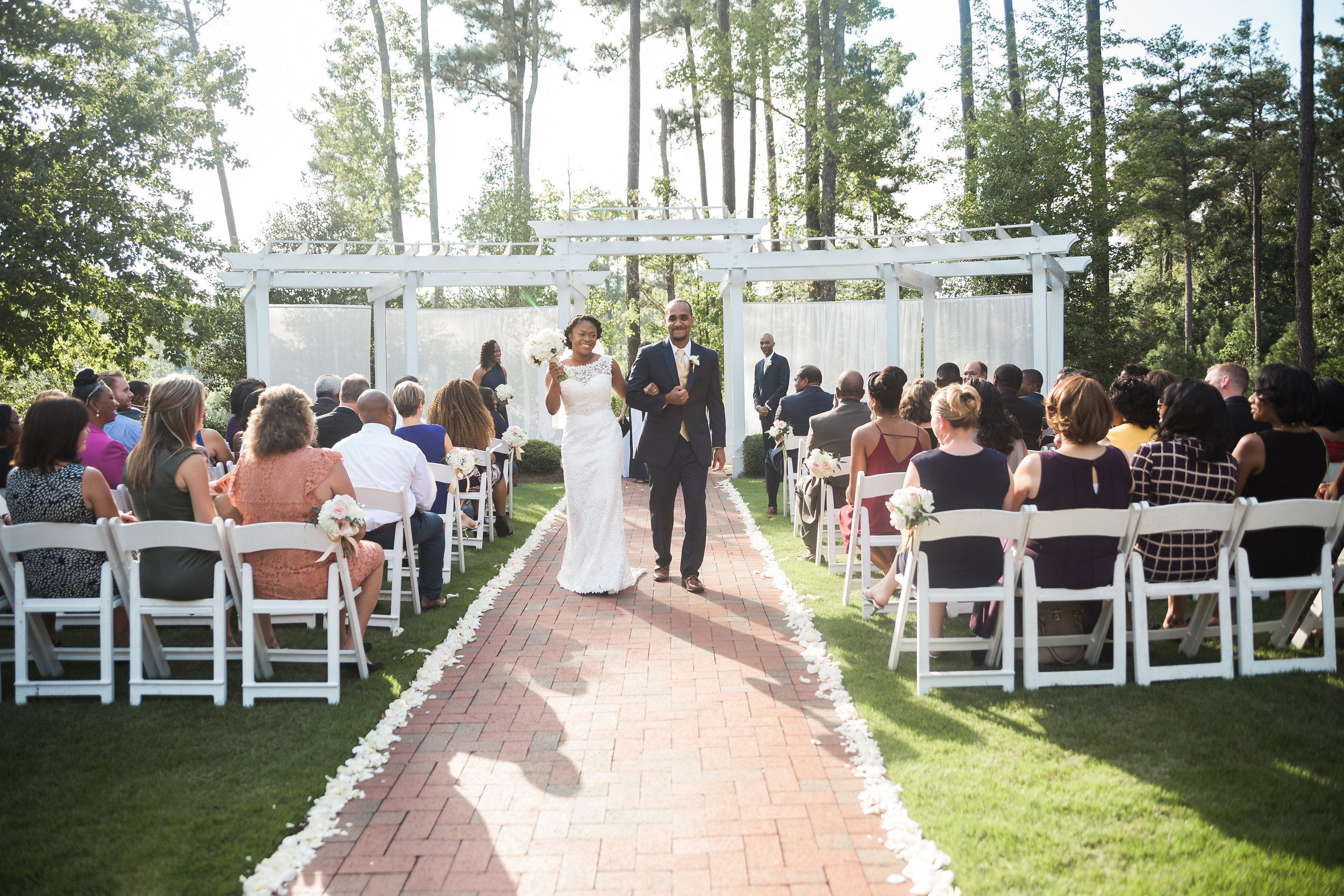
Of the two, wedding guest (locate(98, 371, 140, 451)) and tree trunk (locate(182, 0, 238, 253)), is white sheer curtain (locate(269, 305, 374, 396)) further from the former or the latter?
tree trunk (locate(182, 0, 238, 253))

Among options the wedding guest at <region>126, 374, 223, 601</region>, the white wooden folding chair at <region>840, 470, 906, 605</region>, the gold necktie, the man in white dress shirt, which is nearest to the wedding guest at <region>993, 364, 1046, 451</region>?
the white wooden folding chair at <region>840, 470, 906, 605</region>

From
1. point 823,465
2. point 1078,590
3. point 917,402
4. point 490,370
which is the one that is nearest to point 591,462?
point 823,465

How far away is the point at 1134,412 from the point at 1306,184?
1931 cm

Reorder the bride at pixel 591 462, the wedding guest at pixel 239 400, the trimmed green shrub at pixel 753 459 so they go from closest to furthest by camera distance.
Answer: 1. the bride at pixel 591 462
2. the wedding guest at pixel 239 400
3. the trimmed green shrub at pixel 753 459

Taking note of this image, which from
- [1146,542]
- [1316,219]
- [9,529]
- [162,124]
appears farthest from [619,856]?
[1316,219]

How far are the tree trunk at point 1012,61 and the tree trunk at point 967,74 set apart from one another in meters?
0.91

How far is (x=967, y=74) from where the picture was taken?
25500 mm

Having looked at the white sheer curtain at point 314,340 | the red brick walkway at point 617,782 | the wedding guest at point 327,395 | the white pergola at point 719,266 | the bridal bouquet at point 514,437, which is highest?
the white pergola at point 719,266

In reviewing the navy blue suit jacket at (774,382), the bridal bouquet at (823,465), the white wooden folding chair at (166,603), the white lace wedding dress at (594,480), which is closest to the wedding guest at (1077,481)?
the bridal bouquet at (823,465)

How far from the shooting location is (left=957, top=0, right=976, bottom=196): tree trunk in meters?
24.9

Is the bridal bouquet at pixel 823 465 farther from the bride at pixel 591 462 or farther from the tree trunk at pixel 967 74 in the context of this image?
the tree trunk at pixel 967 74

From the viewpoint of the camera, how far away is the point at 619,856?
3.18m

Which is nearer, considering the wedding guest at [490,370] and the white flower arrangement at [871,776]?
the white flower arrangement at [871,776]

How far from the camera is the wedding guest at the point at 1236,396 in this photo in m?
6.50
